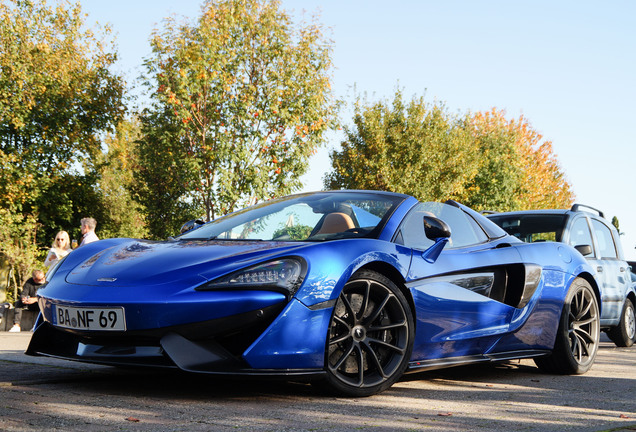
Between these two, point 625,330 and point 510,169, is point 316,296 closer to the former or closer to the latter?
point 625,330

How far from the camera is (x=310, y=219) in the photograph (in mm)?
4906

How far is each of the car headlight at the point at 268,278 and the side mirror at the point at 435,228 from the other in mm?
1143

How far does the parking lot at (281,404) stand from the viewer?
10.7ft

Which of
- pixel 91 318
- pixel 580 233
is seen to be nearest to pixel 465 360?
pixel 91 318

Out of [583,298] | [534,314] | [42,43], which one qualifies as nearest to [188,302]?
[534,314]

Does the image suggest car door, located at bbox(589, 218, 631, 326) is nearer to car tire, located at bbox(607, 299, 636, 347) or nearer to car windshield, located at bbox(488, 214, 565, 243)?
car tire, located at bbox(607, 299, 636, 347)

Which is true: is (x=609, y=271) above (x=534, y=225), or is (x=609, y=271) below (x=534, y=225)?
below

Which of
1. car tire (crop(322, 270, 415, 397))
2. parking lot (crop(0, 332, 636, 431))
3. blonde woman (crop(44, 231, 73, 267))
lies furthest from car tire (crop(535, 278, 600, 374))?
blonde woman (crop(44, 231, 73, 267))

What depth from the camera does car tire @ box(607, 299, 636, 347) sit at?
9.73 metres

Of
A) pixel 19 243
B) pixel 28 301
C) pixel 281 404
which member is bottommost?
pixel 281 404

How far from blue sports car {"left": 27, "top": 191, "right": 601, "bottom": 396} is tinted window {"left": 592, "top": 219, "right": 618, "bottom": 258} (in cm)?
410

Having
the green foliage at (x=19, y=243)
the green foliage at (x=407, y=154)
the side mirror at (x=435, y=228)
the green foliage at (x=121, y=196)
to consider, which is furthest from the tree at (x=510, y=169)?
the side mirror at (x=435, y=228)

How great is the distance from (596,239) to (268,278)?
22.5 ft

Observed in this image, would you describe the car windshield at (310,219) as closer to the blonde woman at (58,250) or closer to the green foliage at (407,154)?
the blonde woman at (58,250)
